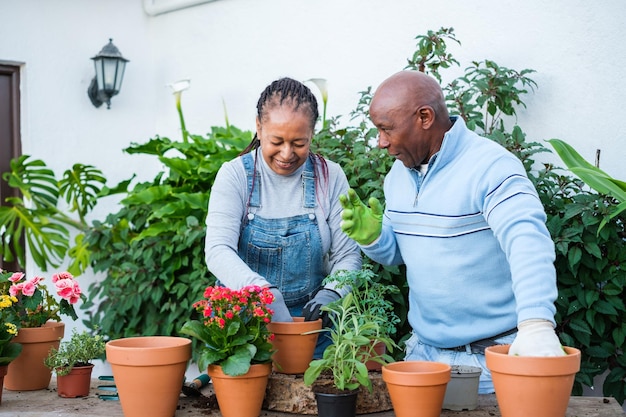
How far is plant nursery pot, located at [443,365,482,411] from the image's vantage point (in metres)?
1.84

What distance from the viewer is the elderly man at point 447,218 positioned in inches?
78.7

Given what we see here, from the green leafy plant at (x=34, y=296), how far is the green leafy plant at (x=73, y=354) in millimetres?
134

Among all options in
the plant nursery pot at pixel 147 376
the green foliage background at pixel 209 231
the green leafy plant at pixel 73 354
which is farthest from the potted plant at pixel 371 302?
the green foliage background at pixel 209 231

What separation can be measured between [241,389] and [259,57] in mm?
3540

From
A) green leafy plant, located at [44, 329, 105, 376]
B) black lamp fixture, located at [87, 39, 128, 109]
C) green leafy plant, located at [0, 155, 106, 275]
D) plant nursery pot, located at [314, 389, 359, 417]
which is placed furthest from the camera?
black lamp fixture, located at [87, 39, 128, 109]

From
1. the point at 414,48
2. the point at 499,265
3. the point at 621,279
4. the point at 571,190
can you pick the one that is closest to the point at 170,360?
the point at 499,265

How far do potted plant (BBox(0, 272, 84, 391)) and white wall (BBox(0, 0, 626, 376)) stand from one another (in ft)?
7.81

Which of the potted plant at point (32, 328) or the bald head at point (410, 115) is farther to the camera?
the potted plant at point (32, 328)

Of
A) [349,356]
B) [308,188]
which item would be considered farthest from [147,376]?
[308,188]

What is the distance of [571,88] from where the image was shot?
12.1 feet

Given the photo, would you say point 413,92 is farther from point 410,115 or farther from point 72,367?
point 72,367

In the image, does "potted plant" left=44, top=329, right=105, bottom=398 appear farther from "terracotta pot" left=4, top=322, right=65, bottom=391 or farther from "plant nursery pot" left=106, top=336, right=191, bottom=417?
"plant nursery pot" left=106, top=336, right=191, bottom=417

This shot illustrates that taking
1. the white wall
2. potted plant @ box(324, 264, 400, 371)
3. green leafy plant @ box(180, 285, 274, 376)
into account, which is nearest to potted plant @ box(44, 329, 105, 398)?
green leafy plant @ box(180, 285, 274, 376)

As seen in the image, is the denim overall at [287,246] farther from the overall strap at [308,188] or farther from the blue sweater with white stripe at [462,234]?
the blue sweater with white stripe at [462,234]
